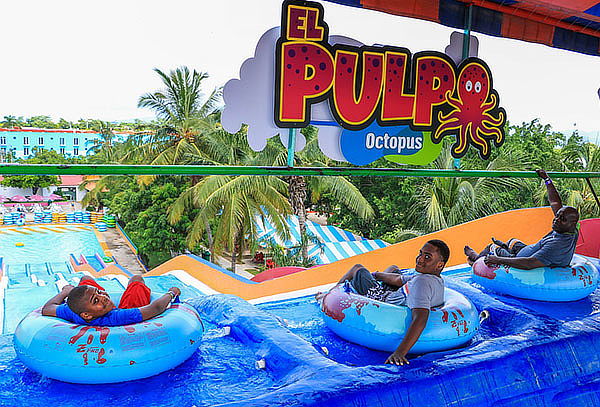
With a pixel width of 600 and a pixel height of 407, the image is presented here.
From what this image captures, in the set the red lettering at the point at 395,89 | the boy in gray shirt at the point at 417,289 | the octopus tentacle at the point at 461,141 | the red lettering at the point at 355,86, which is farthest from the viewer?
the octopus tentacle at the point at 461,141

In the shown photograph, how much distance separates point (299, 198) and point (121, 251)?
982 centimetres

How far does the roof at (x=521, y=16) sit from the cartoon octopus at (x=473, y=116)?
345 millimetres

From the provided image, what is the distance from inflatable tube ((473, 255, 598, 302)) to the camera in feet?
10.8

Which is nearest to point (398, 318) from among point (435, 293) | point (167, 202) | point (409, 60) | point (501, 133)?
point (435, 293)

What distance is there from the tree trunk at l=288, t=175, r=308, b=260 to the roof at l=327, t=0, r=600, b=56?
8.50m

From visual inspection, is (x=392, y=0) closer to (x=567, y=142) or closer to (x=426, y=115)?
(x=426, y=115)

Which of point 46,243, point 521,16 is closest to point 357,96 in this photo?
point 521,16

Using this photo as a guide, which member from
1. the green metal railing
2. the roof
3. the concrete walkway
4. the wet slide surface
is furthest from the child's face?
the concrete walkway

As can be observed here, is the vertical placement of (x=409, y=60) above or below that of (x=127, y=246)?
above

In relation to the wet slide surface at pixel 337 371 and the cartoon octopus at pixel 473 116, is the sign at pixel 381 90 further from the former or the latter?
the wet slide surface at pixel 337 371

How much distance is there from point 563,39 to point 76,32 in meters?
29.0

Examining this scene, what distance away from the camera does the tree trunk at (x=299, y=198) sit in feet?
39.7

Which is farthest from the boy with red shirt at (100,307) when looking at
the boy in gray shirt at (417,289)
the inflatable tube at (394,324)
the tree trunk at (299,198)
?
the tree trunk at (299,198)

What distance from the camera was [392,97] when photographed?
306 centimetres
